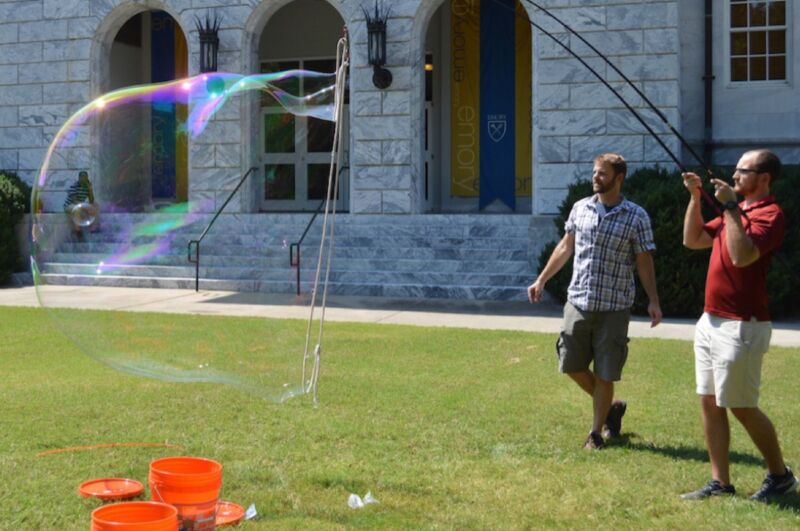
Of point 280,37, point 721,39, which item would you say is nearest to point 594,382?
point 721,39

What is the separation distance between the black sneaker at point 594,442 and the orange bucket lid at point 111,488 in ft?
9.59

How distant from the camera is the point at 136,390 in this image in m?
8.71

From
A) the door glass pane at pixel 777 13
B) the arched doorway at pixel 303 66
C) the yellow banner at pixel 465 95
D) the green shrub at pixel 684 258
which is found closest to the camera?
the green shrub at pixel 684 258

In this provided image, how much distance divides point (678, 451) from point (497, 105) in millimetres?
16256

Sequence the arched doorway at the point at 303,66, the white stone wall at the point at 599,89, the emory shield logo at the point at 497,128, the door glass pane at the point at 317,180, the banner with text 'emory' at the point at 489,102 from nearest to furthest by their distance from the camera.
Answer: the white stone wall at the point at 599,89 < the arched doorway at the point at 303,66 < the banner with text 'emory' at the point at 489,102 < the emory shield logo at the point at 497,128 < the door glass pane at the point at 317,180

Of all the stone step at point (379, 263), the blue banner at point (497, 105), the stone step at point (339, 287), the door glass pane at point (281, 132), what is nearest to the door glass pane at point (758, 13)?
the blue banner at point (497, 105)

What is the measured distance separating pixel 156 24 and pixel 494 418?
2011 cm

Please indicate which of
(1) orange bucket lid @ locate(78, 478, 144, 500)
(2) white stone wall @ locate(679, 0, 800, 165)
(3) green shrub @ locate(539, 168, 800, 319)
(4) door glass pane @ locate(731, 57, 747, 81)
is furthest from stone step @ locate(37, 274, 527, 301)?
(1) orange bucket lid @ locate(78, 478, 144, 500)

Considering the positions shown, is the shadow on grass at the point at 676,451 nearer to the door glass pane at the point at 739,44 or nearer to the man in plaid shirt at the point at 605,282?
the man in plaid shirt at the point at 605,282

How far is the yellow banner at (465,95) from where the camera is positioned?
2242 cm

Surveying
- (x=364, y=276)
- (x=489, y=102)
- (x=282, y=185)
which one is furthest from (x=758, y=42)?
(x=282, y=185)

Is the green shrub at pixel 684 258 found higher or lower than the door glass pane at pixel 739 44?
lower

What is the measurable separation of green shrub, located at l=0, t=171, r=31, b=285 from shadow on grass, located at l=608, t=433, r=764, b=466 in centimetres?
1495

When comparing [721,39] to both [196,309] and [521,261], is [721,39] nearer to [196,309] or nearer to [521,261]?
[521,261]
